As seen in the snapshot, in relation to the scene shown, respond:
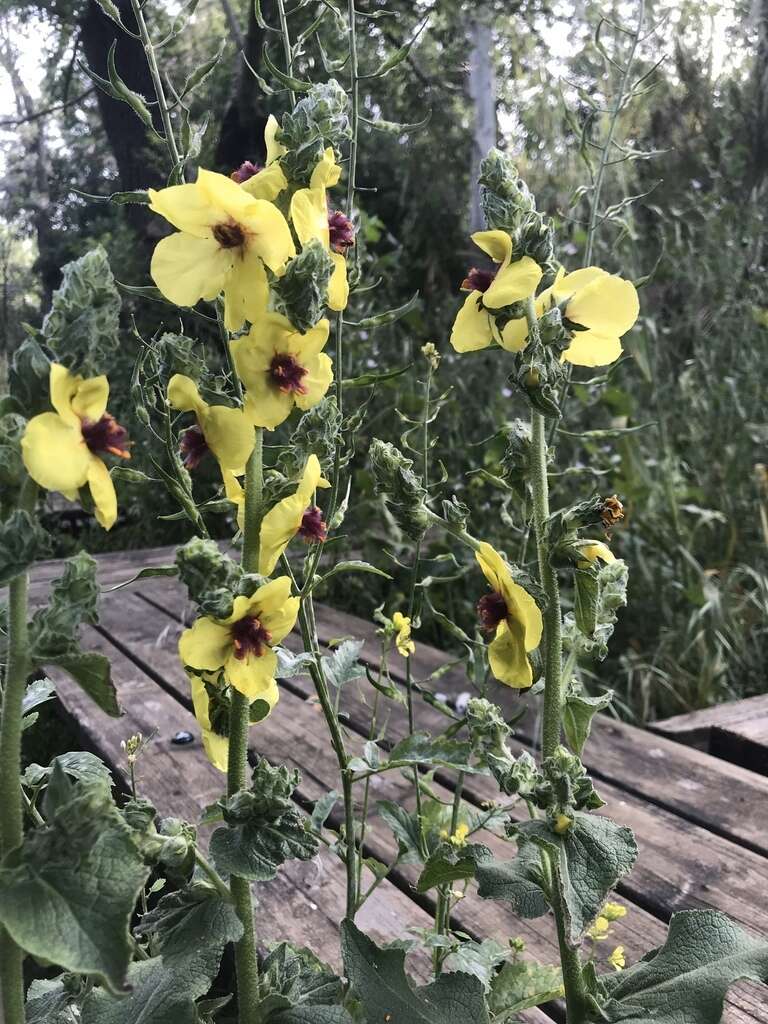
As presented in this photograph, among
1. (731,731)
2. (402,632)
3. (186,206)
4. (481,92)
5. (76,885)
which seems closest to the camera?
(76,885)

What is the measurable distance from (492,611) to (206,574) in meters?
0.26

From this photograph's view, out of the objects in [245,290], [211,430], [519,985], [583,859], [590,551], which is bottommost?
[519,985]

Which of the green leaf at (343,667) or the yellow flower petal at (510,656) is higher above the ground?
the yellow flower petal at (510,656)

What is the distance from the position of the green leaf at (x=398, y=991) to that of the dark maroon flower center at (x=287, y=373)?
443 millimetres

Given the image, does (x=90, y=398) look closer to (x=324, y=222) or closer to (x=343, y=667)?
(x=324, y=222)

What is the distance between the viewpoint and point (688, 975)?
2.49 ft

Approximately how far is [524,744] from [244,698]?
1.32m

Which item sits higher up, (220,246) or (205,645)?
(220,246)

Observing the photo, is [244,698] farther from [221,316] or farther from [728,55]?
[728,55]

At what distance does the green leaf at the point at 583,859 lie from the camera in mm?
641

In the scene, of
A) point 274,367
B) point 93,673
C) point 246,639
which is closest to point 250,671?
point 246,639

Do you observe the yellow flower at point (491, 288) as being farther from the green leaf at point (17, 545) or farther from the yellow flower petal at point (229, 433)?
the green leaf at point (17, 545)

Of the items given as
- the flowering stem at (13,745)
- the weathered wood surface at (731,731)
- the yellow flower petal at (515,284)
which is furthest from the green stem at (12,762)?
the weathered wood surface at (731,731)

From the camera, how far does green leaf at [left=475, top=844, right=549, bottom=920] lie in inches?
28.8
